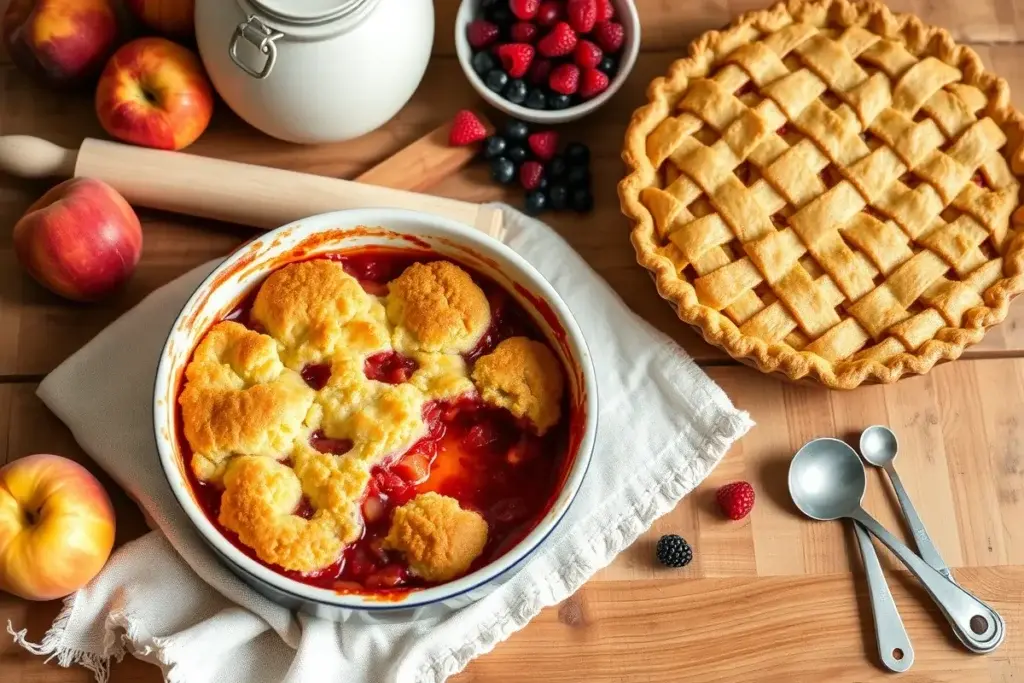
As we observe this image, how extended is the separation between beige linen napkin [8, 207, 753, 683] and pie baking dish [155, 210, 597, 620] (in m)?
0.11

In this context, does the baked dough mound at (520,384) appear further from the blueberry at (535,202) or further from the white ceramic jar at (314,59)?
the white ceramic jar at (314,59)

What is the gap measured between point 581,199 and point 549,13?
0.94 ft

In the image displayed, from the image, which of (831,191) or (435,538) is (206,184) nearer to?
(435,538)

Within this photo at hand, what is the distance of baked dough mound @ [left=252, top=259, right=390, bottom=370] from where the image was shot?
1.38m

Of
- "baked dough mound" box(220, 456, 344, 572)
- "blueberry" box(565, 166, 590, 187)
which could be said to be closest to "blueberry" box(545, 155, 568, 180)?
"blueberry" box(565, 166, 590, 187)

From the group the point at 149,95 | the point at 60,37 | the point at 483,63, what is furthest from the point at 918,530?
the point at 60,37

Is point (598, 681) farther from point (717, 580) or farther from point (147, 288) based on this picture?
point (147, 288)

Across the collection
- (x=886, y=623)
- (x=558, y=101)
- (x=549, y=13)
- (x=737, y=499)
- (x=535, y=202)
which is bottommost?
(x=886, y=623)

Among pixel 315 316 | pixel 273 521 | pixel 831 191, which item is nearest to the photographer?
pixel 273 521

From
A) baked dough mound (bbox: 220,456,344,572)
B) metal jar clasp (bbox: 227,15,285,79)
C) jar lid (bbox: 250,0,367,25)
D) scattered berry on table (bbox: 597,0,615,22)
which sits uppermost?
jar lid (bbox: 250,0,367,25)

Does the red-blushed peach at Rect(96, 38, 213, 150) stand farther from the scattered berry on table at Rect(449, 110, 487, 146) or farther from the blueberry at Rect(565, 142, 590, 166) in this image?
the blueberry at Rect(565, 142, 590, 166)

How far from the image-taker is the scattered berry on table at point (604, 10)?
164cm

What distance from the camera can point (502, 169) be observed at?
64.2 inches

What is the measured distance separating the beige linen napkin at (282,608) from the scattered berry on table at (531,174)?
0.09m
